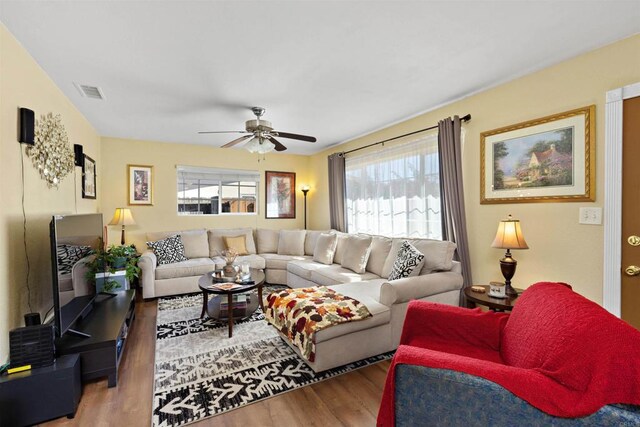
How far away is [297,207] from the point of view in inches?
248

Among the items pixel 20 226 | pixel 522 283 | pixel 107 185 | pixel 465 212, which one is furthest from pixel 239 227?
pixel 522 283

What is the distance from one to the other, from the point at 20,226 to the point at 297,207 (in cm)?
454

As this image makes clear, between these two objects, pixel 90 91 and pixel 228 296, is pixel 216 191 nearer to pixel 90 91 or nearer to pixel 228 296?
pixel 90 91

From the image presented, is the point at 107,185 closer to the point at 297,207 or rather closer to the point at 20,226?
the point at 20,226

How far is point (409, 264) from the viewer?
2848 mm

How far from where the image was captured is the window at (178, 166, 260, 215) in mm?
5273

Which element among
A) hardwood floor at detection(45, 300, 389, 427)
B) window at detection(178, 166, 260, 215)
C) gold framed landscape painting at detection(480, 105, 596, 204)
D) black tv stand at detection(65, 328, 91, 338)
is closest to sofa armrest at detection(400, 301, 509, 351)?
hardwood floor at detection(45, 300, 389, 427)

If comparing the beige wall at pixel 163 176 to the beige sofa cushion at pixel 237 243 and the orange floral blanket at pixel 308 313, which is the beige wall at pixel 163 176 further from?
the orange floral blanket at pixel 308 313

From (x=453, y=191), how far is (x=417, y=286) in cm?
122

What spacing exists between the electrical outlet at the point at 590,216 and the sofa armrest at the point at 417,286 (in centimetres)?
109

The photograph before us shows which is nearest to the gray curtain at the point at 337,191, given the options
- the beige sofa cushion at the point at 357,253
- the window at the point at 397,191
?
the window at the point at 397,191

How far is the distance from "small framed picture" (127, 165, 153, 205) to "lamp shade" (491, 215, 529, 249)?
511cm

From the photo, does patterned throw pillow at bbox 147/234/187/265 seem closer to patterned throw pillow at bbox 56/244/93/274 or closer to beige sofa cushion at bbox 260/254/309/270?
beige sofa cushion at bbox 260/254/309/270

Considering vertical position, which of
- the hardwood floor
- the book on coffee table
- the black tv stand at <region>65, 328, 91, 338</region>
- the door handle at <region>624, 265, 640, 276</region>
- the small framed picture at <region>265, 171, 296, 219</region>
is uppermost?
the small framed picture at <region>265, 171, 296, 219</region>
